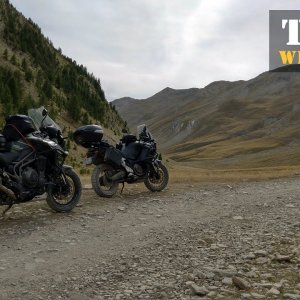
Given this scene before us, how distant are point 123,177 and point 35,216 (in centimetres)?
357

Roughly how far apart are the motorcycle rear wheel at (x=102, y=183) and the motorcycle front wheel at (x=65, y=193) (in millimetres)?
1682

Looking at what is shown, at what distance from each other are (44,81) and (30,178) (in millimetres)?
43253

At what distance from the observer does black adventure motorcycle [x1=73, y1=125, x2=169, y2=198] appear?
39.0ft

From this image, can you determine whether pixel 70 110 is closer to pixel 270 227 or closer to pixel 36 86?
pixel 36 86

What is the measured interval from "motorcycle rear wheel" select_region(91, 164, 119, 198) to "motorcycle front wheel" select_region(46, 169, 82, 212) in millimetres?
1682

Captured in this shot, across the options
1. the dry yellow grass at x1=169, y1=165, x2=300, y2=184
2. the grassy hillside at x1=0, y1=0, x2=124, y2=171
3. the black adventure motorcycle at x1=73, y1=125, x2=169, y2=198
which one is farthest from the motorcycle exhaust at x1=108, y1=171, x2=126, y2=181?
the grassy hillside at x1=0, y1=0, x2=124, y2=171

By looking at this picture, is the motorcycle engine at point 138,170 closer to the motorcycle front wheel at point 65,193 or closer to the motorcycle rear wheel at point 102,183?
the motorcycle rear wheel at point 102,183

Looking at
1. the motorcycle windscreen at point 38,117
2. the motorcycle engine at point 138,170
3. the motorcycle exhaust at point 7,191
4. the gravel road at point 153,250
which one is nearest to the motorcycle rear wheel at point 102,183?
the gravel road at point 153,250

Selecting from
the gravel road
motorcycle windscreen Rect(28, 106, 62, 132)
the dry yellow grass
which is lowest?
the gravel road

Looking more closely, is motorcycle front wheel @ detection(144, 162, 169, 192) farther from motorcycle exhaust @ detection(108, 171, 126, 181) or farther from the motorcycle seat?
the motorcycle seat

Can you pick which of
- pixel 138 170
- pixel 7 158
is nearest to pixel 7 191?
pixel 7 158

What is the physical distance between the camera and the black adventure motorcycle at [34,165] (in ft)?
28.8

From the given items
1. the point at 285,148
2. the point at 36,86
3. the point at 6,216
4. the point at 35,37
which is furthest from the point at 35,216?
the point at 285,148

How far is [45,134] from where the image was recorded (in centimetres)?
973
